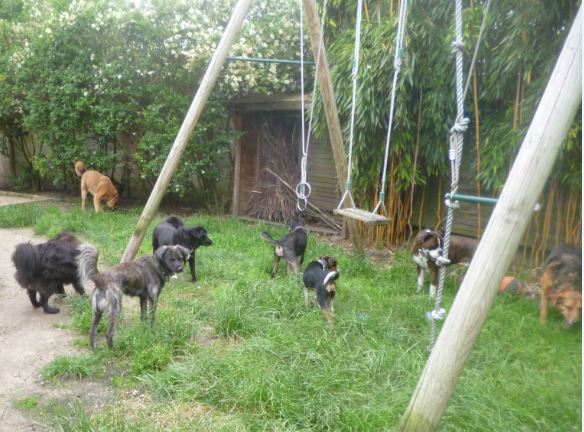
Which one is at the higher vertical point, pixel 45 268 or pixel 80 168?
pixel 80 168

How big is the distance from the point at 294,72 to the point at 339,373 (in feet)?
27.3

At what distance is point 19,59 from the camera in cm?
1174

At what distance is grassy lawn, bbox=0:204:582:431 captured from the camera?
11.0 feet

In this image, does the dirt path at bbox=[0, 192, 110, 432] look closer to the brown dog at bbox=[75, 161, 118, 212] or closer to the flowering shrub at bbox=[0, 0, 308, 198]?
the brown dog at bbox=[75, 161, 118, 212]

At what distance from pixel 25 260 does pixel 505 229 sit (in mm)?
4532

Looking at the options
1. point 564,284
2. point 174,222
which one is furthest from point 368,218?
point 174,222

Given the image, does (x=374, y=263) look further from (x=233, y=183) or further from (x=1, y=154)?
(x=1, y=154)

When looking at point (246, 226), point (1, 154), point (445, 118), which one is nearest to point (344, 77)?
point (445, 118)

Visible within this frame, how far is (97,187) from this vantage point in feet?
37.0

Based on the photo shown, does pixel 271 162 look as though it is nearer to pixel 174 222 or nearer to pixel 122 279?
pixel 174 222

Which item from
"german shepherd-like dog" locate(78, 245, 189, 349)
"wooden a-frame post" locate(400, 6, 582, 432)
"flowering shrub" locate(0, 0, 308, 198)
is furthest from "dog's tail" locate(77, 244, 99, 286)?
"flowering shrub" locate(0, 0, 308, 198)

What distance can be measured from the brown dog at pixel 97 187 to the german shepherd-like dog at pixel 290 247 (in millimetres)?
5884

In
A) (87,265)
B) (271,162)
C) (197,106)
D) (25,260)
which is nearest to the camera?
(87,265)

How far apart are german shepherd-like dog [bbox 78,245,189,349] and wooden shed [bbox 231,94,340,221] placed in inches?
227
